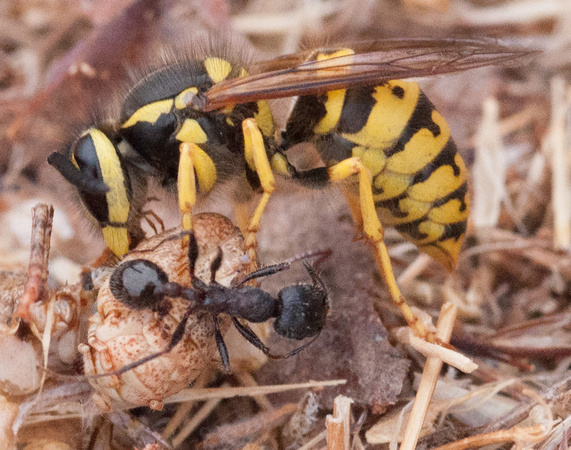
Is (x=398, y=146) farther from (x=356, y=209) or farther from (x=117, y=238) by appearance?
(x=117, y=238)

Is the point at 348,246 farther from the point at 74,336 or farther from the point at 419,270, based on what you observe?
the point at 74,336

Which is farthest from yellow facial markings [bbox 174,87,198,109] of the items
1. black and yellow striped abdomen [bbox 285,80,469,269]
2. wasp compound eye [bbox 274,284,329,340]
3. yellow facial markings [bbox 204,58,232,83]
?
wasp compound eye [bbox 274,284,329,340]

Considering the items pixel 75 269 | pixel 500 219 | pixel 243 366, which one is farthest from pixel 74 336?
pixel 500 219

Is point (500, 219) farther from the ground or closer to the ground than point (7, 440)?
farther from the ground

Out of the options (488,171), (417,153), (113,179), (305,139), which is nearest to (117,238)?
(113,179)

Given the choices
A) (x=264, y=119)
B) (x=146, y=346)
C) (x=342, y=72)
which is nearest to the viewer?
(x=146, y=346)

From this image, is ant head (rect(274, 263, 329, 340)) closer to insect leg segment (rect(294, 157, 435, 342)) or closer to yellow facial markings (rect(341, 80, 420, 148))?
insect leg segment (rect(294, 157, 435, 342))
